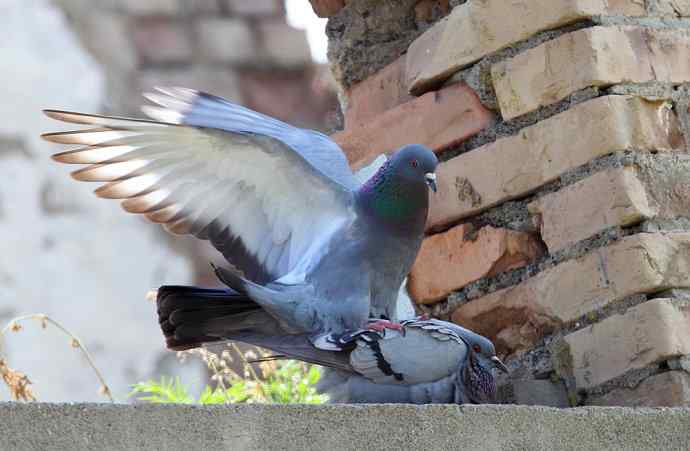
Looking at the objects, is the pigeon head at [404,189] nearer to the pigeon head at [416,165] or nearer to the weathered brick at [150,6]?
the pigeon head at [416,165]

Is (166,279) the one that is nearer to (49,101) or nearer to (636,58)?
(49,101)

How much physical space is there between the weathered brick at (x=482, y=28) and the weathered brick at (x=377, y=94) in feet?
0.18

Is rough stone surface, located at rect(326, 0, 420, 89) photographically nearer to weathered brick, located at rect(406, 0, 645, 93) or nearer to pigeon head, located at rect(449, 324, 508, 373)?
weathered brick, located at rect(406, 0, 645, 93)

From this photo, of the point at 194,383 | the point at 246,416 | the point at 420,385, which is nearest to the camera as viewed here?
the point at 246,416

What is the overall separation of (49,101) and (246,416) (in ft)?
12.7

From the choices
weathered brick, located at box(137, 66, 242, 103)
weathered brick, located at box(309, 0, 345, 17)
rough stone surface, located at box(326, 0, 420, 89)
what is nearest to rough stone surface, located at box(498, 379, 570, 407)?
rough stone surface, located at box(326, 0, 420, 89)

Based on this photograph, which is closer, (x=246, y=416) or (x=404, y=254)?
(x=246, y=416)

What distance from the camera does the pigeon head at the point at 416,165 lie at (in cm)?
201

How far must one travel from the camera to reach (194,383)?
4754 millimetres

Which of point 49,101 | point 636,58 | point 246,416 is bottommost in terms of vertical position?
point 246,416

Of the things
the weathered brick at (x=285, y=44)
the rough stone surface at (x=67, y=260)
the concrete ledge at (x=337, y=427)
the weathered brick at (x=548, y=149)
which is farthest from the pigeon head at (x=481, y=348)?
the weathered brick at (x=285, y=44)

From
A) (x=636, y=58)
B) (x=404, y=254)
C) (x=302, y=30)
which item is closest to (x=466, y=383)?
(x=404, y=254)

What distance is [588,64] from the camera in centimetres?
213

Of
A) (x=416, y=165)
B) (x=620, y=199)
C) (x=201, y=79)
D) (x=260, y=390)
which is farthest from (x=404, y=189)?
(x=201, y=79)
